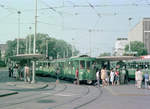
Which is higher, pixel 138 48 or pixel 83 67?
pixel 138 48

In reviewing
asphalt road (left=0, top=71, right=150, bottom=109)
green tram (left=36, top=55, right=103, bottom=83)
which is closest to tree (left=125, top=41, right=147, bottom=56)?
green tram (left=36, top=55, right=103, bottom=83)

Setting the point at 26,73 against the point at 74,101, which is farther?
the point at 26,73

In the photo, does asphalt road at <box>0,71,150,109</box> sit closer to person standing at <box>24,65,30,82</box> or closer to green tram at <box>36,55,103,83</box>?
person standing at <box>24,65,30,82</box>

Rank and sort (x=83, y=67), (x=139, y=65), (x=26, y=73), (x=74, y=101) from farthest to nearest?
1. (x=139, y=65)
2. (x=83, y=67)
3. (x=26, y=73)
4. (x=74, y=101)

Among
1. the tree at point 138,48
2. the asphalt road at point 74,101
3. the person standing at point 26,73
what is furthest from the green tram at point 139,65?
the tree at point 138,48

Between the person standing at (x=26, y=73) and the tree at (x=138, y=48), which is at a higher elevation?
the tree at (x=138, y=48)

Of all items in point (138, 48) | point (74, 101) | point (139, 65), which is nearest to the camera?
point (74, 101)

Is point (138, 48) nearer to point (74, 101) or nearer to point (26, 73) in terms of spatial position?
point (26, 73)

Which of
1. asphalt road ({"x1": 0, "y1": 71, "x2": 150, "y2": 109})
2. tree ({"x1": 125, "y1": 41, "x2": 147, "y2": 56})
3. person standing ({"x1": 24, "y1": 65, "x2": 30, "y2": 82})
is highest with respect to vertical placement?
tree ({"x1": 125, "y1": 41, "x2": 147, "y2": 56})

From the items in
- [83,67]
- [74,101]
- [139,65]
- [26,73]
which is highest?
[139,65]

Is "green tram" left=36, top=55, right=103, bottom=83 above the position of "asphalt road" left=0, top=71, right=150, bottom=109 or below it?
above

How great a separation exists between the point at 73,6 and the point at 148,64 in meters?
10.9

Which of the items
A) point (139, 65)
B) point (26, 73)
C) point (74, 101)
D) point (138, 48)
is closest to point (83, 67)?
point (26, 73)

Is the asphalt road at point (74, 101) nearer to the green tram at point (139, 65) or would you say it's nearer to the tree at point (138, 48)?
the green tram at point (139, 65)
